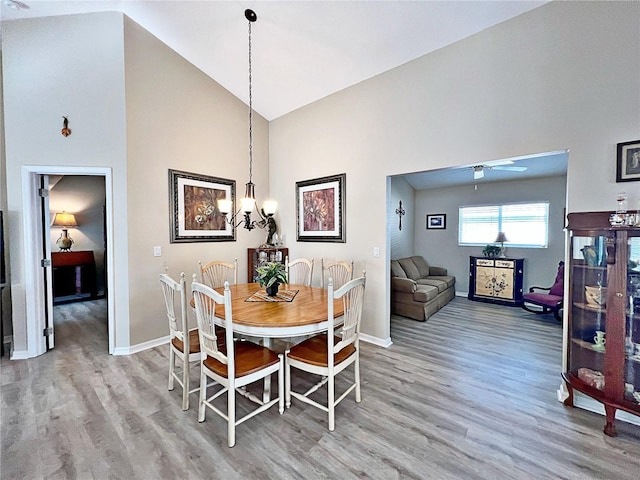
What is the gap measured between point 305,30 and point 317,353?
3292 millimetres

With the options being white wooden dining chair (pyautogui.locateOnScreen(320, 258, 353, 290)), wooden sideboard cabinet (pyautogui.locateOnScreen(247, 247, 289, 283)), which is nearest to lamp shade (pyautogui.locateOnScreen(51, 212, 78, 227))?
wooden sideboard cabinet (pyautogui.locateOnScreen(247, 247, 289, 283))

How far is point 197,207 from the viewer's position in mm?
3984

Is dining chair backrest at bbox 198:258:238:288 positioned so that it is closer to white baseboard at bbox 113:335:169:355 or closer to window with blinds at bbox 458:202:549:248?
white baseboard at bbox 113:335:169:355

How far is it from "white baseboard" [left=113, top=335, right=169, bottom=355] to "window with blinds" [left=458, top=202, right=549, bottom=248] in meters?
5.96

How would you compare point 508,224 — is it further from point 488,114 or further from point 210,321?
point 210,321

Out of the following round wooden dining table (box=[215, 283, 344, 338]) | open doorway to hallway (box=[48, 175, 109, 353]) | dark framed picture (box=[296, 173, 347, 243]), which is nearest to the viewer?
round wooden dining table (box=[215, 283, 344, 338])

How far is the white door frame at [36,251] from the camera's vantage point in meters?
3.16

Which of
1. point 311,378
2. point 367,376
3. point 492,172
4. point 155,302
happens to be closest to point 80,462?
point 311,378

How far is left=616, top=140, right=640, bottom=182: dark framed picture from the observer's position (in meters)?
2.12

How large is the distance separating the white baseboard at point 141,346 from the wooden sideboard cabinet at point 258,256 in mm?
1453

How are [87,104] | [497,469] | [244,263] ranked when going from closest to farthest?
[497,469] → [87,104] → [244,263]

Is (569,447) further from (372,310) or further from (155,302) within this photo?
(155,302)

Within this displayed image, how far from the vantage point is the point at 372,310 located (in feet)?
12.3

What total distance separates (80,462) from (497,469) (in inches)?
103
